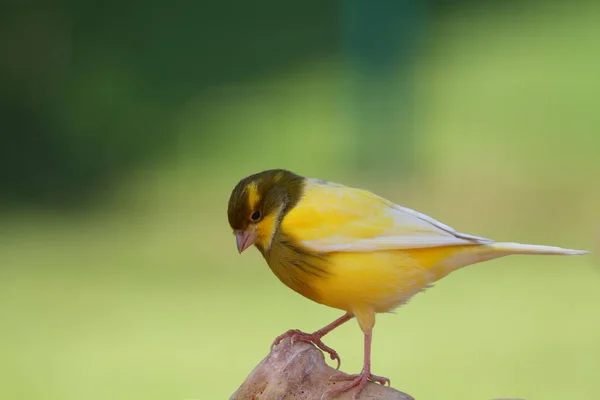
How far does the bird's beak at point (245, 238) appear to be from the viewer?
1.47 m

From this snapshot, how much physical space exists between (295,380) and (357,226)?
246 mm

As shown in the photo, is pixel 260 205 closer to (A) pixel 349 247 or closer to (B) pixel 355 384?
(A) pixel 349 247

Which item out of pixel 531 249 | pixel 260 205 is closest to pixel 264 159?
pixel 260 205

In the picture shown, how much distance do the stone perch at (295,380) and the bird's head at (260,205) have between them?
168 millimetres

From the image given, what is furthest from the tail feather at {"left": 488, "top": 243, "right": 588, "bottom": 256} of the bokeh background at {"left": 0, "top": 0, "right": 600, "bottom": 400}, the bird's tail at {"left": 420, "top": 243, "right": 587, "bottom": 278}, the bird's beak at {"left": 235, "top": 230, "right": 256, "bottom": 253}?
the bokeh background at {"left": 0, "top": 0, "right": 600, "bottom": 400}

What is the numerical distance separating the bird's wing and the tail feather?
1.0 inches

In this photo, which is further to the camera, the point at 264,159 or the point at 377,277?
the point at 264,159

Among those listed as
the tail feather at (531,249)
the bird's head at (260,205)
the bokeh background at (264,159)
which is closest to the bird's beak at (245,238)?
the bird's head at (260,205)

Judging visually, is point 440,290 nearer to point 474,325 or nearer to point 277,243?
point 474,325

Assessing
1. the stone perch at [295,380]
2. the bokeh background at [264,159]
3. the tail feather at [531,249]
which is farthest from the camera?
the bokeh background at [264,159]

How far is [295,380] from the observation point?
4.89 feet

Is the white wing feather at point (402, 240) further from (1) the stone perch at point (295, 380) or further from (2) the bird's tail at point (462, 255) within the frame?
(1) the stone perch at point (295, 380)

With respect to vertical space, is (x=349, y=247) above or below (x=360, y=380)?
above

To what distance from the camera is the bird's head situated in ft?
4.83
